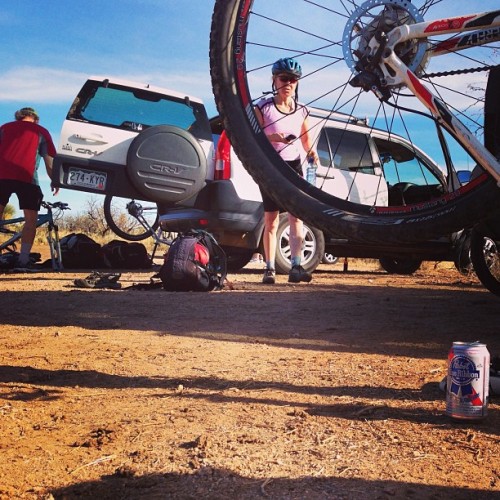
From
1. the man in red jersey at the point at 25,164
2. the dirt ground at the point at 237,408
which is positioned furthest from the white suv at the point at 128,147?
the dirt ground at the point at 237,408

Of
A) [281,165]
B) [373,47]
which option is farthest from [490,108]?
[281,165]

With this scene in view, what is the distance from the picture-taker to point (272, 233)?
6734 millimetres

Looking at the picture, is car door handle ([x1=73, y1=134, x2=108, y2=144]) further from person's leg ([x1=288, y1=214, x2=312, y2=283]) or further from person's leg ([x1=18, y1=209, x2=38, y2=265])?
person's leg ([x1=288, y1=214, x2=312, y2=283])

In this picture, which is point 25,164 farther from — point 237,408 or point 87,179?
point 237,408

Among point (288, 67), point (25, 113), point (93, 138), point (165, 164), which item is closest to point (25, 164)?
point (25, 113)

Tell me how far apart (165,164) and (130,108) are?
1.03 metres

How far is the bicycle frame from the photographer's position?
10.1ft

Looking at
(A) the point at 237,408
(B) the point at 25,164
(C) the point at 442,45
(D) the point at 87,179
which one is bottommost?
(A) the point at 237,408

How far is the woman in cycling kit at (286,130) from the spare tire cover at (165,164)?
128 cm

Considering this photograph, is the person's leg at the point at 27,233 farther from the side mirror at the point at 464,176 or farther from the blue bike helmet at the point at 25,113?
the side mirror at the point at 464,176

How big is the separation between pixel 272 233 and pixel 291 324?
7.94 ft

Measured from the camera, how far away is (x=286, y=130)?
4.82 metres

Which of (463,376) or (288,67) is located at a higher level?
(288,67)

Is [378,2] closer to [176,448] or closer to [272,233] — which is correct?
[176,448]
